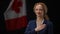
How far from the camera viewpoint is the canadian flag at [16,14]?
295 cm

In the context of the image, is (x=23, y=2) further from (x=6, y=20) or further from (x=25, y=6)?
(x=6, y=20)

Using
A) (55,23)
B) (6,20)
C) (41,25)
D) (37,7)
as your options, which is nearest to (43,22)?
(41,25)

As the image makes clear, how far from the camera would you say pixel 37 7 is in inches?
90.7

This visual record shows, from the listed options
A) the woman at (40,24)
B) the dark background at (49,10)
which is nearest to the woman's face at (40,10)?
the woman at (40,24)

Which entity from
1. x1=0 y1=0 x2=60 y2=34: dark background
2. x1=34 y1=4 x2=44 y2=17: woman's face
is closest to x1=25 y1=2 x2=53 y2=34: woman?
x1=34 y1=4 x2=44 y2=17: woman's face

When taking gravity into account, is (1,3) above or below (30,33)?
above

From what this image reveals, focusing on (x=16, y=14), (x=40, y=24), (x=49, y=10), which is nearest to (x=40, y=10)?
(x=40, y=24)

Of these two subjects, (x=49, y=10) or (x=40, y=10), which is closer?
(x=40, y=10)

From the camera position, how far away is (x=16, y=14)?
2.96 metres

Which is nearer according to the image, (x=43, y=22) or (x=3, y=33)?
(x=43, y=22)

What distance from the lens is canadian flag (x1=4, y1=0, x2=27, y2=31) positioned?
2953 mm

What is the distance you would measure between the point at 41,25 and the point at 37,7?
0.73 ft

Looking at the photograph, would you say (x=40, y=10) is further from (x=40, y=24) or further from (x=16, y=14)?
(x=16, y=14)

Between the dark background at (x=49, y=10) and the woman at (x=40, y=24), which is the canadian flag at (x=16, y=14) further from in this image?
A: the woman at (x=40, y=24)
